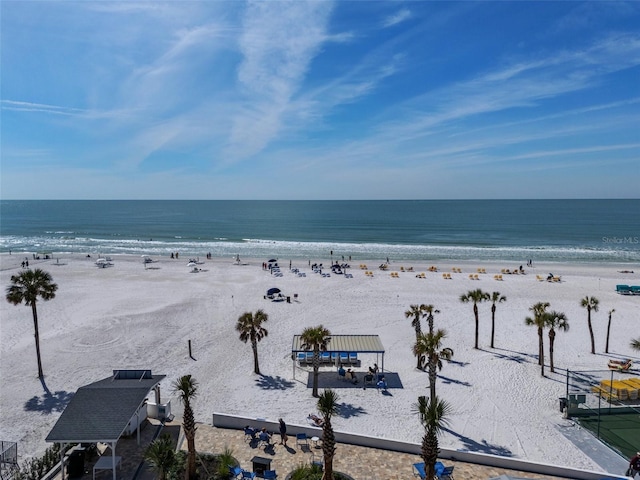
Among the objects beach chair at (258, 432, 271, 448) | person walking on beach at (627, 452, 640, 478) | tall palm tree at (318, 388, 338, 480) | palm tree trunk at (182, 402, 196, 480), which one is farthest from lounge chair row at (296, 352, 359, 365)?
person walking on beach at (627, 452, 640, 478)

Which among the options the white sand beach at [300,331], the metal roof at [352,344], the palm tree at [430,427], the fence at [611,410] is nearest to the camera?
the palm tree at [430,427]

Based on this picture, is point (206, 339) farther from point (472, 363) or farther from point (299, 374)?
point (472, 363)

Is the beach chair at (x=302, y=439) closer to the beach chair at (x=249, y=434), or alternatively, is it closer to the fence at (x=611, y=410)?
the beach chair at (x=249, y=434)

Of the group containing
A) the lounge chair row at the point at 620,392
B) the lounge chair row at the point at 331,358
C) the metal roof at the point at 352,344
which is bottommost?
the lounge chair row at the point at 331,358

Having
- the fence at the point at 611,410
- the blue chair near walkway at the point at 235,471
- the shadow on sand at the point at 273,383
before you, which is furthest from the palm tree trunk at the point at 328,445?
the fence at the point at 611,410

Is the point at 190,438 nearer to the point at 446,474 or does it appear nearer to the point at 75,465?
the point at 75,465

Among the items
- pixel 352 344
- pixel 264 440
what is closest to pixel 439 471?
pixel 264 440
